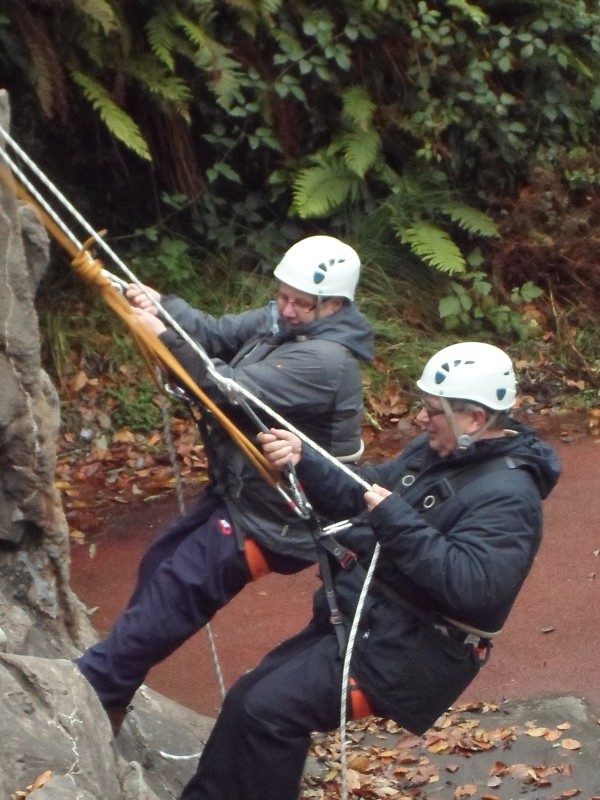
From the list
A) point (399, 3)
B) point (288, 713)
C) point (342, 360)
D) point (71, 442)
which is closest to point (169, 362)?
point (342, 360)

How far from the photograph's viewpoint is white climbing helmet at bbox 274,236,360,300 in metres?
4.67

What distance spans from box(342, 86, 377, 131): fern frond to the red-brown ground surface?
11.0 feet

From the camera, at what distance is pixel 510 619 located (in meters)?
6.82

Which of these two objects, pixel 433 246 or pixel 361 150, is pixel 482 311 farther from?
pixel 361 150

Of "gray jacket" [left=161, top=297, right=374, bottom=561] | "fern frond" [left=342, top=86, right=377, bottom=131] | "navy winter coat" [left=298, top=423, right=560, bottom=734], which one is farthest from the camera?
"fern frond" [left=342, top=86, right=377, bottom=131]

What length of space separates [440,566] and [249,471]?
1.09 meters

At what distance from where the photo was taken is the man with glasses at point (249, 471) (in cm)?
455

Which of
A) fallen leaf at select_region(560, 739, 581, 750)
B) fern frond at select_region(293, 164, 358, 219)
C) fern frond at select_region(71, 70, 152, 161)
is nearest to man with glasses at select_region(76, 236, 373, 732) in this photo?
fallen leaf at select_region(560, 739, 581, 750)

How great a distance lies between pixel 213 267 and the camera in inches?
406

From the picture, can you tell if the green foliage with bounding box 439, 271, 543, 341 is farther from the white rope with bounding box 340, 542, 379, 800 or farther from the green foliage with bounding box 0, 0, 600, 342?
the white rope with bounding box 340, 542, 379, 800

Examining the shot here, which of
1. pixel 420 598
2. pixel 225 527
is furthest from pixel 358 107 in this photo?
pixel 420 598

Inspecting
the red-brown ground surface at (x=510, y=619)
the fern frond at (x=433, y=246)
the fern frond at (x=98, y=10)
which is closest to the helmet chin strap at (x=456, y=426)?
the red-brown ground surface at (x=510, y=619)

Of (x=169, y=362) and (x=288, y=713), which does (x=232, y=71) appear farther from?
(x=288, y=713)

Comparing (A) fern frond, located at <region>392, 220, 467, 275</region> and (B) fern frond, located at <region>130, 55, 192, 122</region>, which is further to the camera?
(A) fern frond, located at <region>392, 220, 467, 275</region>
